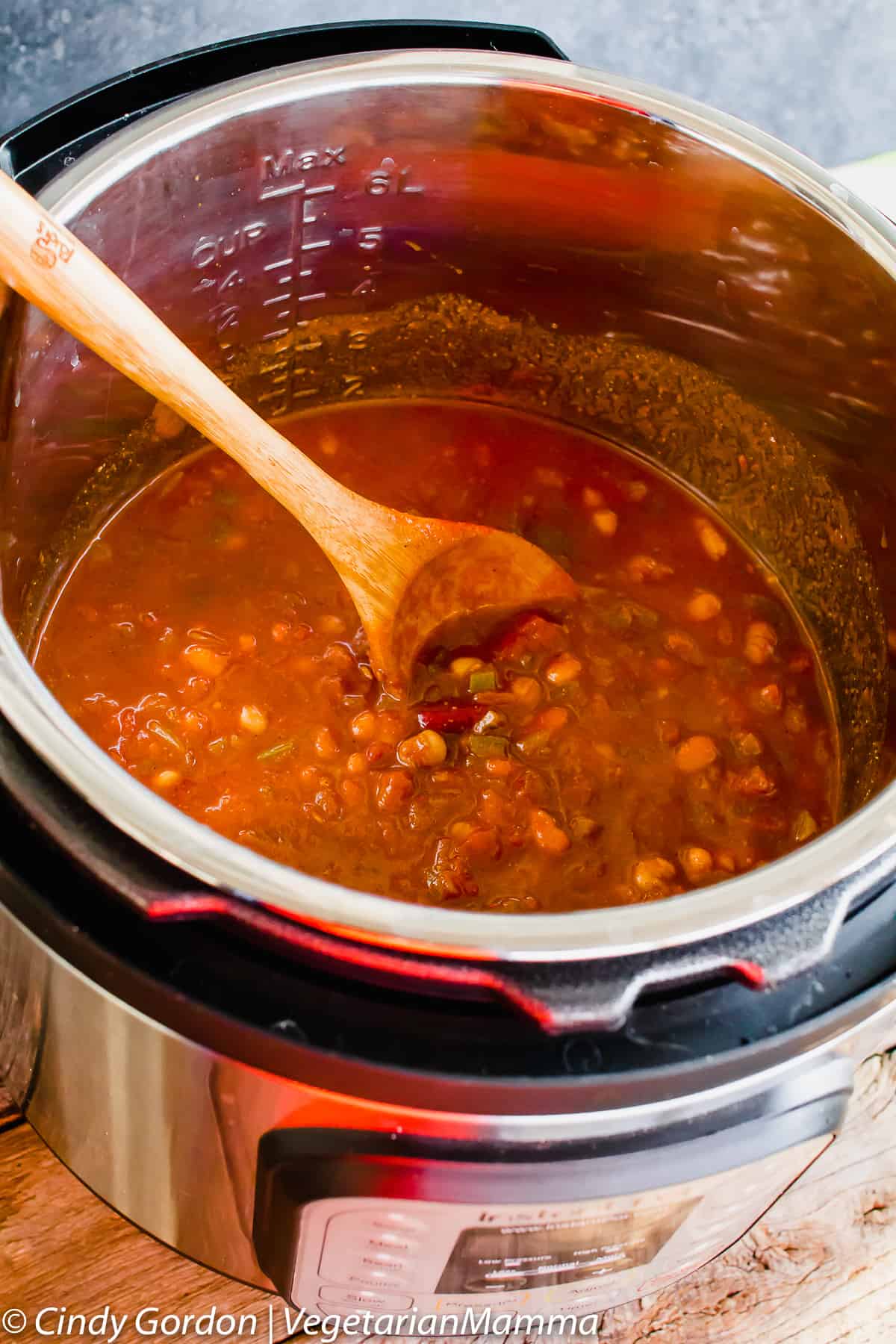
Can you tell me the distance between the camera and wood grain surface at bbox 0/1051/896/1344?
1.53m

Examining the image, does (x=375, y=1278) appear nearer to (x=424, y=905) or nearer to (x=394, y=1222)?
(x=394, y=1222)

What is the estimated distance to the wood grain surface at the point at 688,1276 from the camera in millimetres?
1533

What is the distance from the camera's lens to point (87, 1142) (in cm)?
138

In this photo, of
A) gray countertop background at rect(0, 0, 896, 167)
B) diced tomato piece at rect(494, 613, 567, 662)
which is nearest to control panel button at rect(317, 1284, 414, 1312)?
diced tomato piece at rect(494, 613, 567, 662)

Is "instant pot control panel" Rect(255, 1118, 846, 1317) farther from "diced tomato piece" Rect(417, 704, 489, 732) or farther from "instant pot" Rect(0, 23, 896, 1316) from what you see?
"diced tomato piece" Rect(417, 704, 489, 732)

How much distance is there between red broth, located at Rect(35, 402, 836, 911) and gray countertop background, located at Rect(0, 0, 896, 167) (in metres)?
0.92

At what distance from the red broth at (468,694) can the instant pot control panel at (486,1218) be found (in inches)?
18.1

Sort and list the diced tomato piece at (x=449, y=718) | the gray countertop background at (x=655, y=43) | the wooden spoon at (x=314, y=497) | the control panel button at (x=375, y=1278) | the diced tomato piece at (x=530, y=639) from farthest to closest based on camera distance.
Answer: the gray countertop background at (x=655, y=43)
the diced tomato piece at (x=530, y=639)
the diced tomato piece at (x=449, y=718)
the wooden spoon at (x=314, y=497)
the control panel button at (x=375, y=1278)

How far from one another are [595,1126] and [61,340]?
1.25 m

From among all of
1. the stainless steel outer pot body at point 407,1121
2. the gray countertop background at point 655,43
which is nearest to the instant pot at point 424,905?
the stainless steel outer pot body at point 407,1121

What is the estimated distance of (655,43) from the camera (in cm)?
299

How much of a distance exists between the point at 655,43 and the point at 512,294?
1.24 metres

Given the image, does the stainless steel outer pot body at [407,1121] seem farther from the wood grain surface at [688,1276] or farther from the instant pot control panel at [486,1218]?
the wood grain surface at [688,1276]

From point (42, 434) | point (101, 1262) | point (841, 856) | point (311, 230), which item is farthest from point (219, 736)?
point (841, 856)
